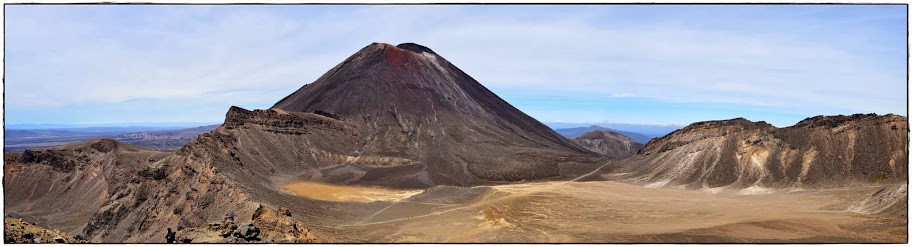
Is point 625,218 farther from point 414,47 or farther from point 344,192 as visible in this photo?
point 414,47

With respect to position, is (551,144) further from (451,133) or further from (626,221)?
(626,221)

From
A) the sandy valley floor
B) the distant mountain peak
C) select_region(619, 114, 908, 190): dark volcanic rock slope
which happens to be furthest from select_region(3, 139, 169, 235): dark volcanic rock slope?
the distant mountain peak

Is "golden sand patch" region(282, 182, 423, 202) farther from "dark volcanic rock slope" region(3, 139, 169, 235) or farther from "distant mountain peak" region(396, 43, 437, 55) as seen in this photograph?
"distant mountain peak" region(396, 43, 437, 55)

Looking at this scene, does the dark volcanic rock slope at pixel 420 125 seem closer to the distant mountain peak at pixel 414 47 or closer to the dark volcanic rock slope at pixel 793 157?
the distant mountain peak at pixel 414 47

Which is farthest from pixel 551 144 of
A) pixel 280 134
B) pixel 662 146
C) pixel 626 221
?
pixel 626 221

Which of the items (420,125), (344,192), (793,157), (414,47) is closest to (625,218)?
(793,157)

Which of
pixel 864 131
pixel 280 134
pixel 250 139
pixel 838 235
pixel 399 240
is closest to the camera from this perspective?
pixel 838 235
